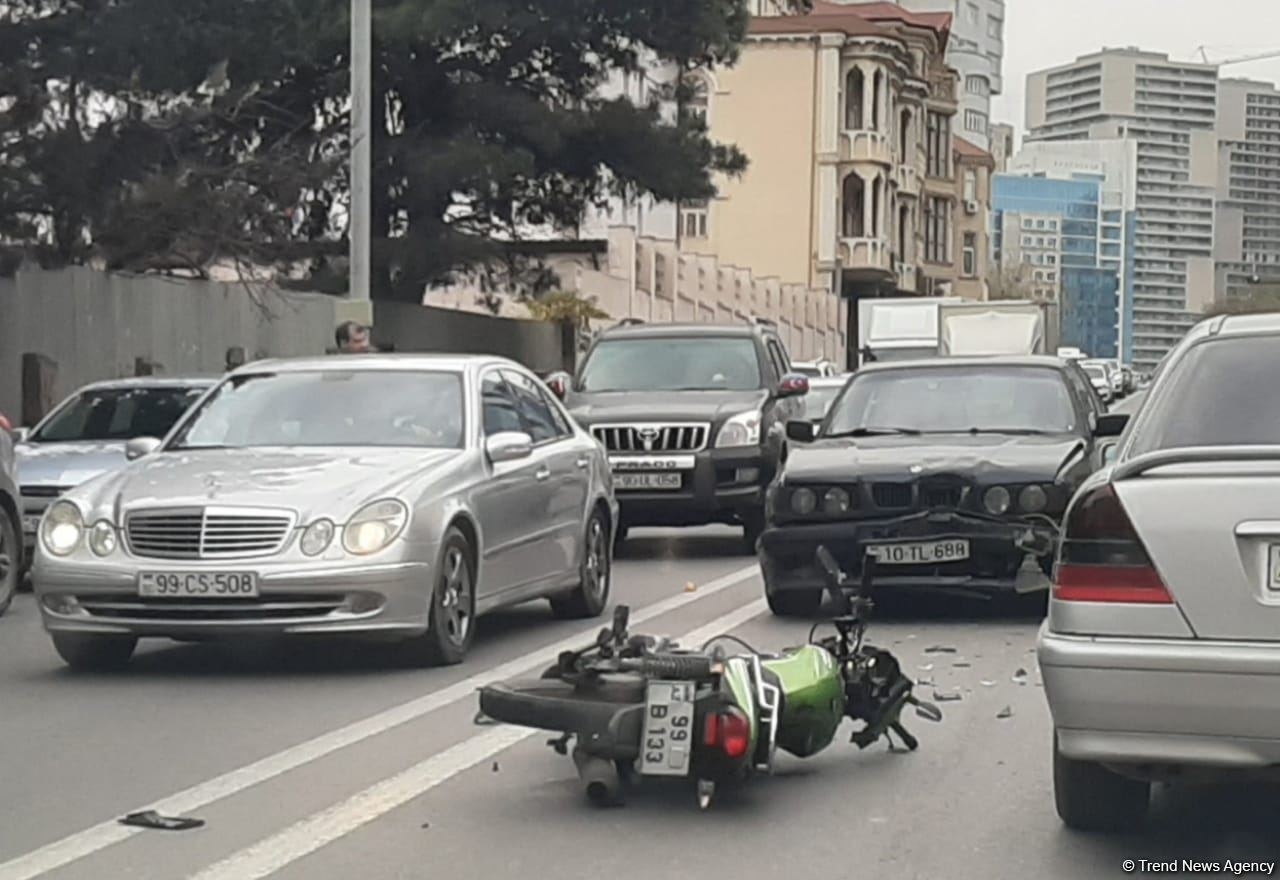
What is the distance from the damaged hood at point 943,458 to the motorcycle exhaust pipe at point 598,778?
5095 mm

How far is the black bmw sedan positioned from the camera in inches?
454

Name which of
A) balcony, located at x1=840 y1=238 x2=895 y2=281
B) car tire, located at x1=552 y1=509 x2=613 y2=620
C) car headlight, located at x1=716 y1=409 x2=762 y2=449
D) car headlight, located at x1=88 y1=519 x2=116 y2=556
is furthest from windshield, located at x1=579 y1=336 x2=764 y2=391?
balcony, located at x1=840 y1=238 x2=895 y2=281

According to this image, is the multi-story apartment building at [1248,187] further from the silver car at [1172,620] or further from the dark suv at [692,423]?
the silver car at [1172,620]

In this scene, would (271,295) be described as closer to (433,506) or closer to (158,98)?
(158,98)

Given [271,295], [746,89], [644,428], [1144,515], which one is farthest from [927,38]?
[1144,515]

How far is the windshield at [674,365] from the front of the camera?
17.9 metres

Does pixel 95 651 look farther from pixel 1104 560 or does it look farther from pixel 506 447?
pixel 1104 560

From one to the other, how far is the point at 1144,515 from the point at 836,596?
7.53 ft

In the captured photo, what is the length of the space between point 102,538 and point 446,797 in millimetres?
3240

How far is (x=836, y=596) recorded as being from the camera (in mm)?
7984

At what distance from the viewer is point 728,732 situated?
6.69m

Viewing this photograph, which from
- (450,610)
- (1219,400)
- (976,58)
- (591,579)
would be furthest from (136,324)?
(976,58)

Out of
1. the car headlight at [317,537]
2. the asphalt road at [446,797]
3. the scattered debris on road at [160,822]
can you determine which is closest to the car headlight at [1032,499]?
the asphalt road at [446,797]

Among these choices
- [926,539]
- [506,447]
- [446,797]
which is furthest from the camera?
[926,539]
